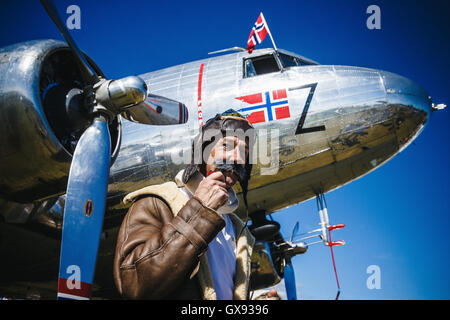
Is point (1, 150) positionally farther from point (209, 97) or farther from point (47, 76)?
point (209, 97)

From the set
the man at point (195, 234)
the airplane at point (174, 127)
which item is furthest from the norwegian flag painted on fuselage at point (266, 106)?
the man at point (195, 234)

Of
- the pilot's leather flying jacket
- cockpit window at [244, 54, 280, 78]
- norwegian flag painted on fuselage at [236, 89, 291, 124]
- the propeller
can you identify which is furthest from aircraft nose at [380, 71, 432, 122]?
the pilot's leather flying jacket

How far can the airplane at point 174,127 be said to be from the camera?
138 inches

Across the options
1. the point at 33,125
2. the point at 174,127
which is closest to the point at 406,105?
the point at 174,127

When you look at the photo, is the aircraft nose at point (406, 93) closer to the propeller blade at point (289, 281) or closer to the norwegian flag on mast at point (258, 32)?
the norwegian flag on mast at point (258, 32)

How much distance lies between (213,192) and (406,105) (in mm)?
4961

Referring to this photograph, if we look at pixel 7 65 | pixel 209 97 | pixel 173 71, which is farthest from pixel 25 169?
pixel 173 71

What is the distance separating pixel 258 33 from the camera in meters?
7.09

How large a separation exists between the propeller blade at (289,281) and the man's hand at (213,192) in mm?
7873

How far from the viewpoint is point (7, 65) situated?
3508 millimetres

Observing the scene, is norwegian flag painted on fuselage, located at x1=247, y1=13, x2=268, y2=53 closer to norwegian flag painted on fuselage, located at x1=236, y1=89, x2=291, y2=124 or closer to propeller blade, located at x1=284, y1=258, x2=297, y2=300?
norwegian flag painted on fuselage, located at x1=236, y1=89, x2=291, y2=124

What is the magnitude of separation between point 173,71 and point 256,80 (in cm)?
178

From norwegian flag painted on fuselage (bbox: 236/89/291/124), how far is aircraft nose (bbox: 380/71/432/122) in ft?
5.64
